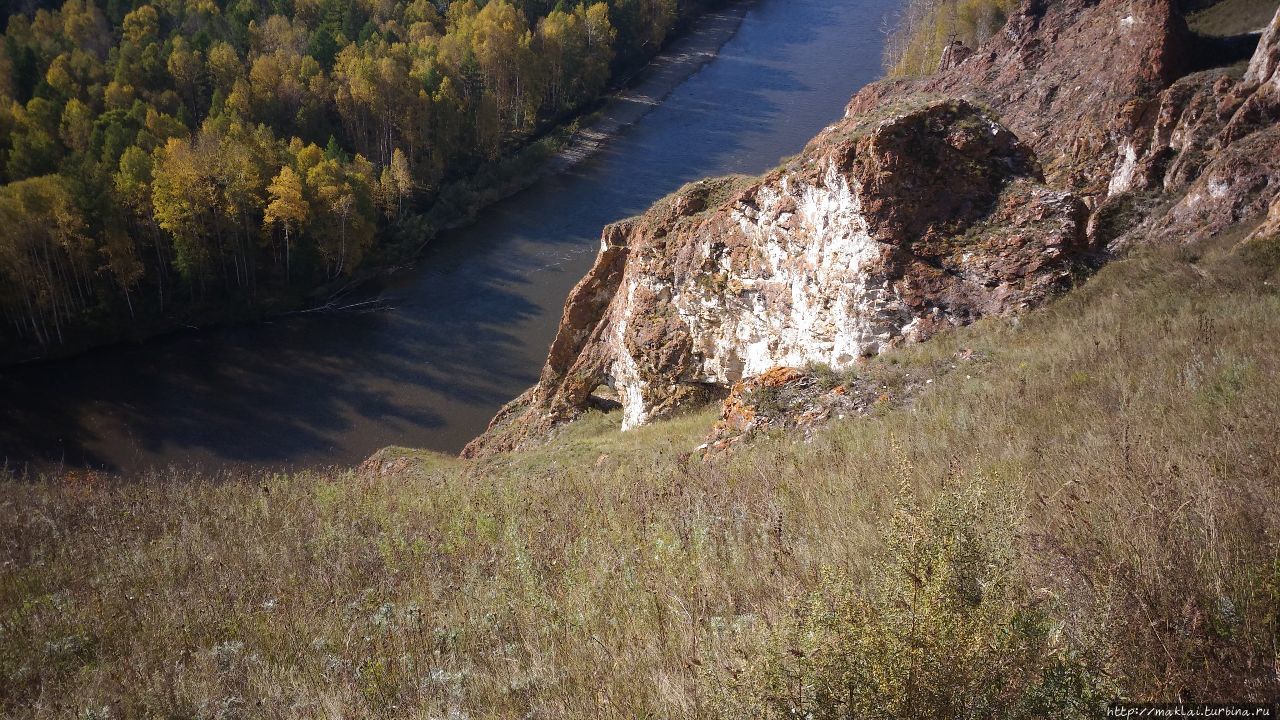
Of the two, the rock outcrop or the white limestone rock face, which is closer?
the rock outcrop

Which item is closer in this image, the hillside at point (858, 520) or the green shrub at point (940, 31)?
the hillside at point (858, 520)

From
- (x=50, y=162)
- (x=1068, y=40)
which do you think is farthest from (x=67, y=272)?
(x=1068, y=40)

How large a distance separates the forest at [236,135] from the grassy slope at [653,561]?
25.5 metres

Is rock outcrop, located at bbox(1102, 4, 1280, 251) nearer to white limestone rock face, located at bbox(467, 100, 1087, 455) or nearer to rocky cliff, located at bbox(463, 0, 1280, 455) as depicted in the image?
rocky cliff, located at bbox(463, 0, 1280, 455)

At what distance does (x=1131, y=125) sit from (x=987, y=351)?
35.5 feet

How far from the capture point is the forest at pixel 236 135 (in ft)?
93.8

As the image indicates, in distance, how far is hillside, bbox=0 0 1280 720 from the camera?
252 centimetres

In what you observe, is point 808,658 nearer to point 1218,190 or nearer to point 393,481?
point 393,481

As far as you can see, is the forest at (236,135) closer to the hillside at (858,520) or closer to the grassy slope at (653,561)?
the hillside at (858,520)

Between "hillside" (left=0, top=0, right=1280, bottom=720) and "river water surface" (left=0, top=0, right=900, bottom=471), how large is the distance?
540 inches

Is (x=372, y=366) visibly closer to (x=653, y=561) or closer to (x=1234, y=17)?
(x=653, y=561)

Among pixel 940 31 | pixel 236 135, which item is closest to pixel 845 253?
pixel 236 135

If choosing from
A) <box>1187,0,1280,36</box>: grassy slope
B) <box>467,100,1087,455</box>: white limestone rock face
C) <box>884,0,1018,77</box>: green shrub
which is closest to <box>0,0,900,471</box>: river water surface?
<box>884,0,1018,77</box>: green shrub

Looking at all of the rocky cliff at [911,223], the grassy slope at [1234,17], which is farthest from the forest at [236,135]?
the grassy slope at [1234,17]
